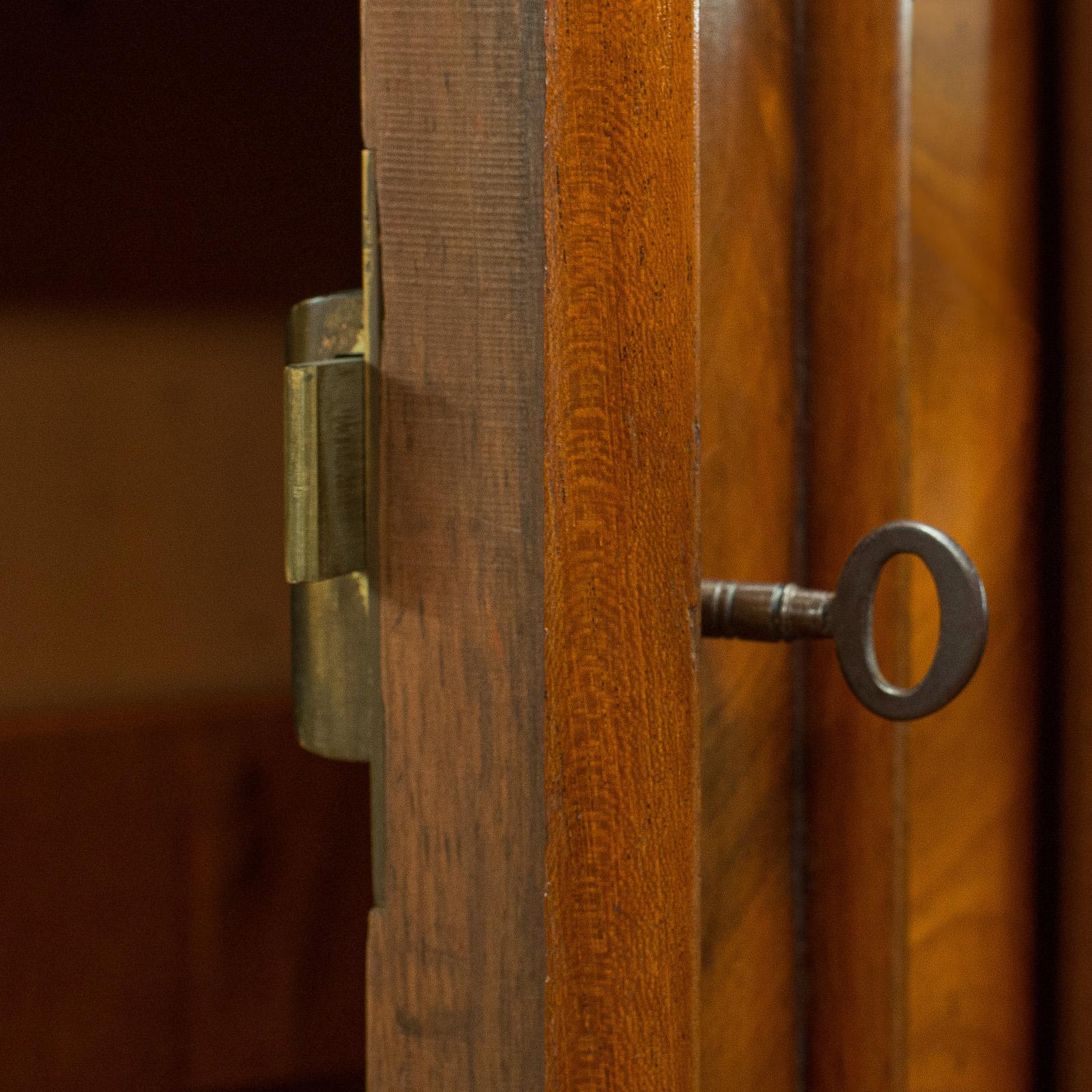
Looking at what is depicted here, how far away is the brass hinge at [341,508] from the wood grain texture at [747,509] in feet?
0.41

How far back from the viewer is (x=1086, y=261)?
50cm

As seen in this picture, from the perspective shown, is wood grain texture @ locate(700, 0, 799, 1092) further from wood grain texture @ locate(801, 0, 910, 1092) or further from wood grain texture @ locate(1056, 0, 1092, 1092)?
wood grain texture @ locate(1056, 0, 1092, 1092)

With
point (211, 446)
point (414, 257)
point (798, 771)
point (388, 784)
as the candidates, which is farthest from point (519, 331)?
point (211, 446)

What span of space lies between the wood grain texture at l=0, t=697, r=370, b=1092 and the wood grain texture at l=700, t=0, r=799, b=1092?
104 cm

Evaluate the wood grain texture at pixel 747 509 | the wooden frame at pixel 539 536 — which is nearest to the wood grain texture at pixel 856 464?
the wood grain texture at pixel 747 509

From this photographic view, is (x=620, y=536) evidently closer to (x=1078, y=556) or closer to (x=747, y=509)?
(x=747, y=509)

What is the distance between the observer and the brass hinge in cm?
35

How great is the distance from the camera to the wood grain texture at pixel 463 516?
0.33 m

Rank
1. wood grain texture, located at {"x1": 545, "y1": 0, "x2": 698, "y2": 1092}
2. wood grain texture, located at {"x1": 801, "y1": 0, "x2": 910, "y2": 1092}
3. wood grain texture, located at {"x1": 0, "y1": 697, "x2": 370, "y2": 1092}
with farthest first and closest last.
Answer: wood grain texture, located at {"x1": 0, "y1": 697, "x2": 370, "y2": 1092} → wood grain texture, located at {"x1": 801, "y1": 0, "x2": 910, "y2": 1092} → wood grain texture, located at {"x1": 545, "y1": 0, "x2": 698, "y2": 1092}

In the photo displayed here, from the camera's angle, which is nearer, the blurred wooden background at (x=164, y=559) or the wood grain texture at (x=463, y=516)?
the wood grain texture at (x=463, y=516)

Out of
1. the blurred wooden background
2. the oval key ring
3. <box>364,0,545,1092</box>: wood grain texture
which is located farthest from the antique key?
the blurred wooden background

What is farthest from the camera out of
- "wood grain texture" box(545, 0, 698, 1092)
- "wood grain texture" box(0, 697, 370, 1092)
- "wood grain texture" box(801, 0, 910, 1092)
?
"wood grain texture" box(0, 697, 370, 1092)

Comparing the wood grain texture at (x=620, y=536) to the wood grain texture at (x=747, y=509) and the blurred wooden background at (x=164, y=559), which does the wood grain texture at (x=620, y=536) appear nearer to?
the wood grain texture at (x=747, y=509)

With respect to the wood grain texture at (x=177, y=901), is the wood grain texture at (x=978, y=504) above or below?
above
